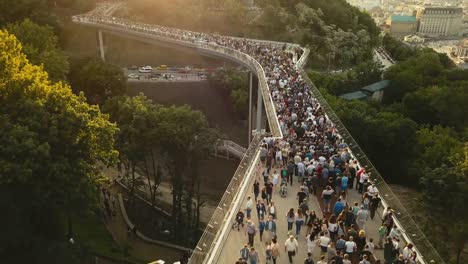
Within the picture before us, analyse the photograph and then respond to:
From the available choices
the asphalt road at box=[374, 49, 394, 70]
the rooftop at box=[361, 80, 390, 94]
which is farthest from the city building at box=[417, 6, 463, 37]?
the rooftop at box=[361, 80, 390, 94]

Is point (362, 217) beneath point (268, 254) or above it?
above

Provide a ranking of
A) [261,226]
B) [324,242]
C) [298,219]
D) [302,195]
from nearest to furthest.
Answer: [324,242], [261,226], [298,219], [302,195]

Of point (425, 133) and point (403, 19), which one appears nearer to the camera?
point (425, 133)

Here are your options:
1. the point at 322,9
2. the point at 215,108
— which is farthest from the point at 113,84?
the point at 322,9

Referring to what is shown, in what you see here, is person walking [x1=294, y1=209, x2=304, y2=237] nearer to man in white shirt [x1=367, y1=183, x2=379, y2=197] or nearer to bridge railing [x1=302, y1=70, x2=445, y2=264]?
man in white shirt [x1=367, y1=183, x2=379, y2=197]

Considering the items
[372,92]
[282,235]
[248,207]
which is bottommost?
[372,92]

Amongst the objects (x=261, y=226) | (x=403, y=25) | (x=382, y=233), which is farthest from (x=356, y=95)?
(x=403, y=25)

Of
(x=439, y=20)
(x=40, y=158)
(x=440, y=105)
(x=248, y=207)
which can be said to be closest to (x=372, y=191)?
(x=248, y=207)

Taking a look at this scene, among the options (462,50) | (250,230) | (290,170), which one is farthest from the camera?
(462,50)

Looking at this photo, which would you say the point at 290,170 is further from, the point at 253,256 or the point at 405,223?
the point at 253,256
